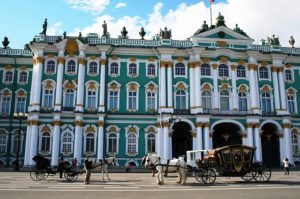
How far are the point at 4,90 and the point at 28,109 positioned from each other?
471 cm

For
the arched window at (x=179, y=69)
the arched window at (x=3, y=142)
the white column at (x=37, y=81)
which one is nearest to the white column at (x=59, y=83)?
the white column at (x=37, y=81)

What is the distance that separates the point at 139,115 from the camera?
1508 inches

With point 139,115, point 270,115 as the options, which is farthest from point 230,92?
point 139,115

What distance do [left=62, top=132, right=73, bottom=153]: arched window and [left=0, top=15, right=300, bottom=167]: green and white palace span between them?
116 mm

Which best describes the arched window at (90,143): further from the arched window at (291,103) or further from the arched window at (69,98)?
the arched window at (291,103)

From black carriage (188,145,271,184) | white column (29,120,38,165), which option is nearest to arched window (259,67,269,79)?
black carriage (188,145,271,184)

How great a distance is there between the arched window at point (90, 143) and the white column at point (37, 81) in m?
6.60

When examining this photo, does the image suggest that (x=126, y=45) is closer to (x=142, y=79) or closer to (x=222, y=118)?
(x=142, y=79)

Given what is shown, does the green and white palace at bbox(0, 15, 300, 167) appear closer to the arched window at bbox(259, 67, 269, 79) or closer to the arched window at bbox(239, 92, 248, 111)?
the arched window at bbox(239, 92, 248, 111)

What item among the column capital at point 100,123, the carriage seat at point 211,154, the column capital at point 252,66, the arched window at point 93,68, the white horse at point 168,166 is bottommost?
the white horse at point 168,166

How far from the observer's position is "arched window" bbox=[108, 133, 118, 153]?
1479 inches

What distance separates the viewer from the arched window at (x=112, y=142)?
37.6 m

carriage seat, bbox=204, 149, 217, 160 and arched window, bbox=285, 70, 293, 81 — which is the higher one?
arched window, bbox=285, 70, 293, 81

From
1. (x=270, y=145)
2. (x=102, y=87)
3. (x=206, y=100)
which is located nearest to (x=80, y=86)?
(x=102, y=87)
